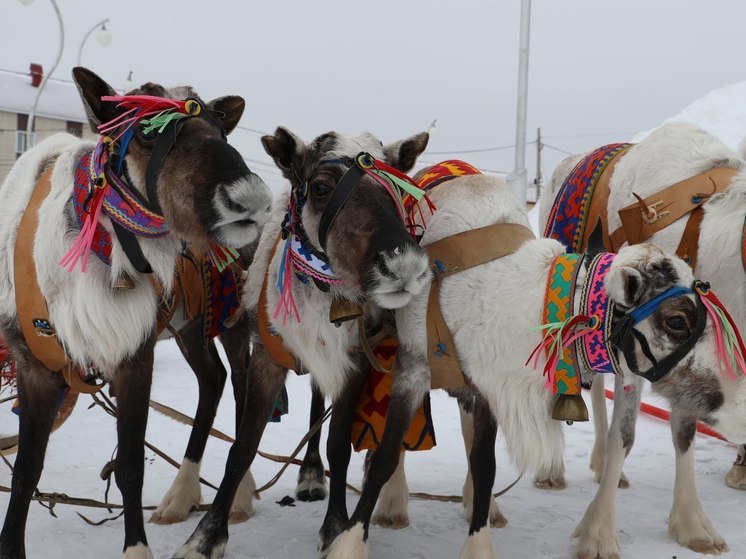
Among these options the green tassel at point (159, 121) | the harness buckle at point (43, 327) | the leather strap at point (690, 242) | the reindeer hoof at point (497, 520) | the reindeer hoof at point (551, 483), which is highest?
the green tassel at point (159, 121)

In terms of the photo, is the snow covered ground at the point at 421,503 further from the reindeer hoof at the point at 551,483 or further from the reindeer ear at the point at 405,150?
the reindeer ear at the point at 405,150

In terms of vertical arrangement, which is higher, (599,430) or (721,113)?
(721,113)

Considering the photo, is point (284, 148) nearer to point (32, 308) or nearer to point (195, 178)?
point (195, 178)

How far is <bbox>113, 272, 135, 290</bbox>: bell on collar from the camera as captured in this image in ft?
9.68

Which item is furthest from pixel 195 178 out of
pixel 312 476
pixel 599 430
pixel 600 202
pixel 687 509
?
pixel 599 430

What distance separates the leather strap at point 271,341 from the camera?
3.45 meters

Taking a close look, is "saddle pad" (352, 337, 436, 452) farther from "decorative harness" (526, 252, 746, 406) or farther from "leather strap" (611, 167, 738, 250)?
"leather strap" (611, 167, 738, 250)

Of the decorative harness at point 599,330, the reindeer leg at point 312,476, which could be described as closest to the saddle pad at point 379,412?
the reindeer leg at point 312,476

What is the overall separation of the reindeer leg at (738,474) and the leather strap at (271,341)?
118 inches

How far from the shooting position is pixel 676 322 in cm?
275

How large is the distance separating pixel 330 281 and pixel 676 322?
1.43 m

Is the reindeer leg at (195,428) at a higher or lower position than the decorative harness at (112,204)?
lower

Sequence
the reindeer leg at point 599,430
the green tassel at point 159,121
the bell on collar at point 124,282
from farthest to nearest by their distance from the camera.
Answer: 1. the reindeer leg at point 599,430
2. the bell on collar at point 124,282
3. the green tassel at point 159,121

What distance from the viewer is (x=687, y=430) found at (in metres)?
3.85
